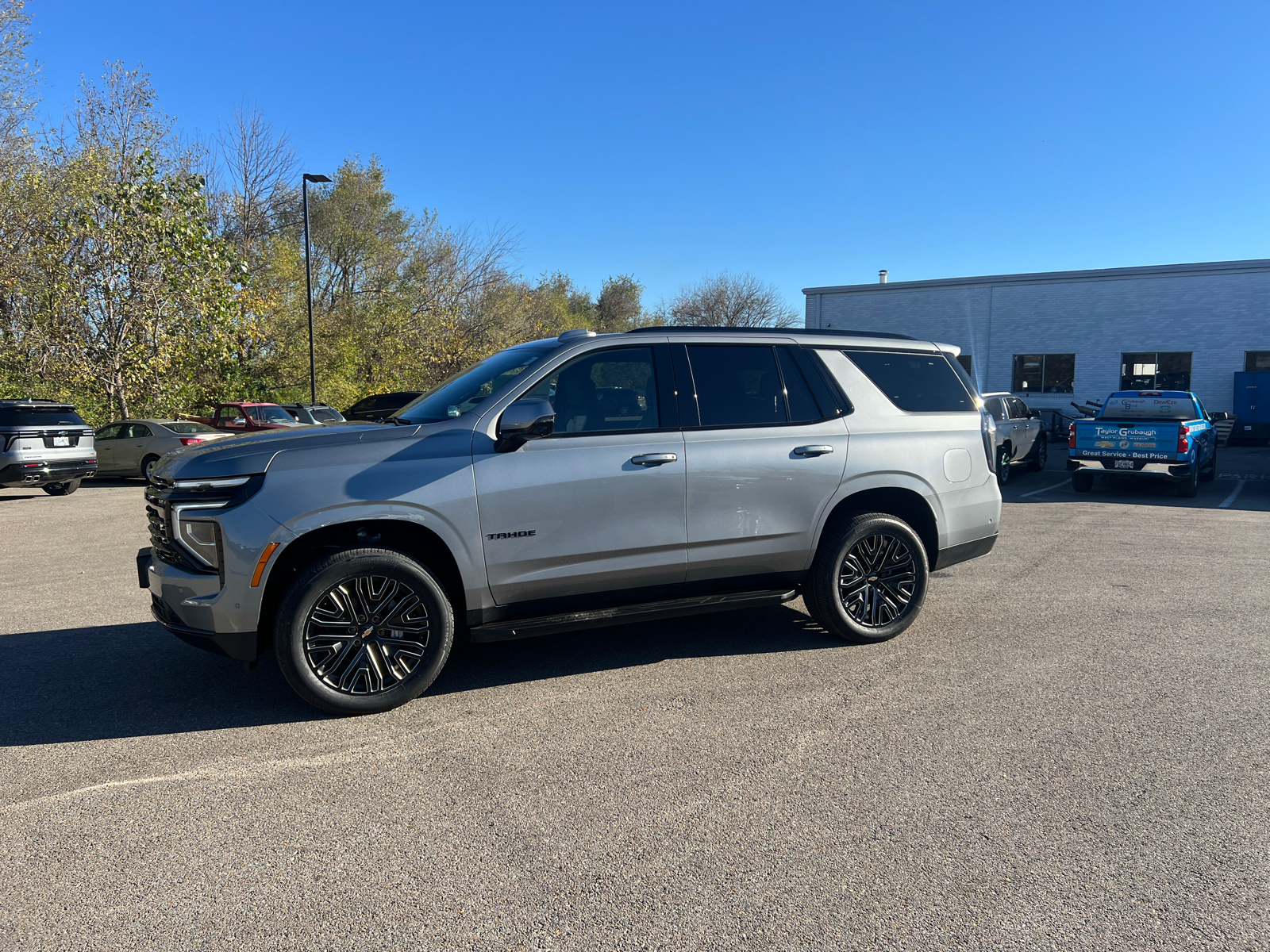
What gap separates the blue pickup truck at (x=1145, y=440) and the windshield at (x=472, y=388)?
12.8 meters

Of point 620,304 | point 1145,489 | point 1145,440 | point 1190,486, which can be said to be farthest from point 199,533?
point 620,304

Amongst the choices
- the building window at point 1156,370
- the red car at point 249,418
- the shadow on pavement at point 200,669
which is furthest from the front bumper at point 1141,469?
the building window at point 1156,370

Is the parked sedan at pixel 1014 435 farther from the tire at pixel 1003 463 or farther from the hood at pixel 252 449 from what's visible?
the hood at pixel 252 449

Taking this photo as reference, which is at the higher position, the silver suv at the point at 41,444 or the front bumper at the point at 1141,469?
the silver suv at the point at 41,444

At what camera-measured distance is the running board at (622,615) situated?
454 centimetres

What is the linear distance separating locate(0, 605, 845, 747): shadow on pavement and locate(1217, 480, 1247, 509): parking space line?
10377 millimetres

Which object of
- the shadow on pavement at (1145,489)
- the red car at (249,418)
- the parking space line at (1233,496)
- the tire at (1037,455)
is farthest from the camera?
the red car at (249,418)

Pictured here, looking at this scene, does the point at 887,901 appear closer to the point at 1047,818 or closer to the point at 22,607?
the point at 1047,818

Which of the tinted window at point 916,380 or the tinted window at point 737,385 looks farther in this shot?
the tinted window at point 916,380

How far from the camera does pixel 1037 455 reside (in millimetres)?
19484

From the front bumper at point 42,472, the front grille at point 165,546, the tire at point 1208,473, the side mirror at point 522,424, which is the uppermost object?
the side mirror at point 522,424

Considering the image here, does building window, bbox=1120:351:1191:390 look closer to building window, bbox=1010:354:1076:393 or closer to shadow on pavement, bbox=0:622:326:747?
building window, bbox=1010:354:1076:393

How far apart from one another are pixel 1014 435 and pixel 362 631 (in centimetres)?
1573

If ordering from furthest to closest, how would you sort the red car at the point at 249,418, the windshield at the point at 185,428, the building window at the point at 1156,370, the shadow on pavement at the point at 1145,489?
the building window at the point at 1156,370 → the red car at the point at 249,418 → the windshield at the point at 185,428 → the shadow on pavement at the point at 1145,489
